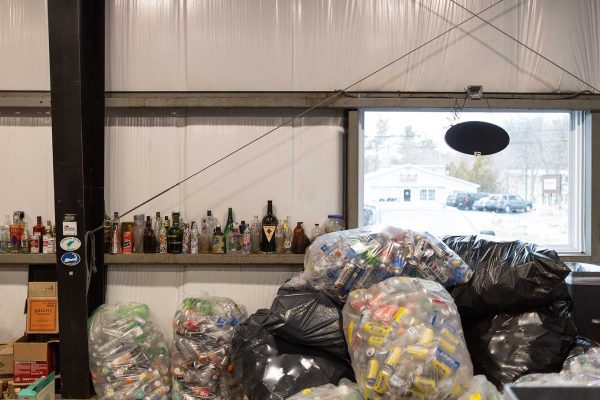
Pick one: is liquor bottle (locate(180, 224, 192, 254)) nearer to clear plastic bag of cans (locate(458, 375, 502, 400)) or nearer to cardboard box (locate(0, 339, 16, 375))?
cardboard box (locate(0, 339, 16, 375))

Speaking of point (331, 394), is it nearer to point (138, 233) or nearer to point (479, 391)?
point (479, 391)

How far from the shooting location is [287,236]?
10.8 feet

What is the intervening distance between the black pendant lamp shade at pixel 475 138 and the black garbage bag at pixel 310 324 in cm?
124

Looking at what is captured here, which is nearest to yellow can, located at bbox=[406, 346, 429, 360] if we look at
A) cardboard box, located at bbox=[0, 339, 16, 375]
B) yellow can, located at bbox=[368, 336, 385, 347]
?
→ yellow can, located at bbox=[368, 336, 385, 347]

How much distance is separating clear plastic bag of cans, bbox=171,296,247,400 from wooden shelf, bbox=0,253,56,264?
1.03 metres

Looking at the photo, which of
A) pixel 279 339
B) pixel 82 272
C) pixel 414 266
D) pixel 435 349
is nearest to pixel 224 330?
pixel 279 339

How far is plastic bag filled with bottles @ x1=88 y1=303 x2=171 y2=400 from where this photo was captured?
2.91m

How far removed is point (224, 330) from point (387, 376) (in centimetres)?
133

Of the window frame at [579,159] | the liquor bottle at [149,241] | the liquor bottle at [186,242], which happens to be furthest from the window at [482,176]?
the liquor bottle at [149,241]

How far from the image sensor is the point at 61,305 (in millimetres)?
3055

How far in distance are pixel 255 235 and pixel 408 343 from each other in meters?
1.66

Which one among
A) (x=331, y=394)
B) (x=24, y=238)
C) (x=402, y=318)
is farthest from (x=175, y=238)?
(x=402, y=318)

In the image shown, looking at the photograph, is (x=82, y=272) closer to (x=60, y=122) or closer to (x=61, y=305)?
(x=61, y=305)

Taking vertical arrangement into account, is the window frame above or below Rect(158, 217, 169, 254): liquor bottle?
above
